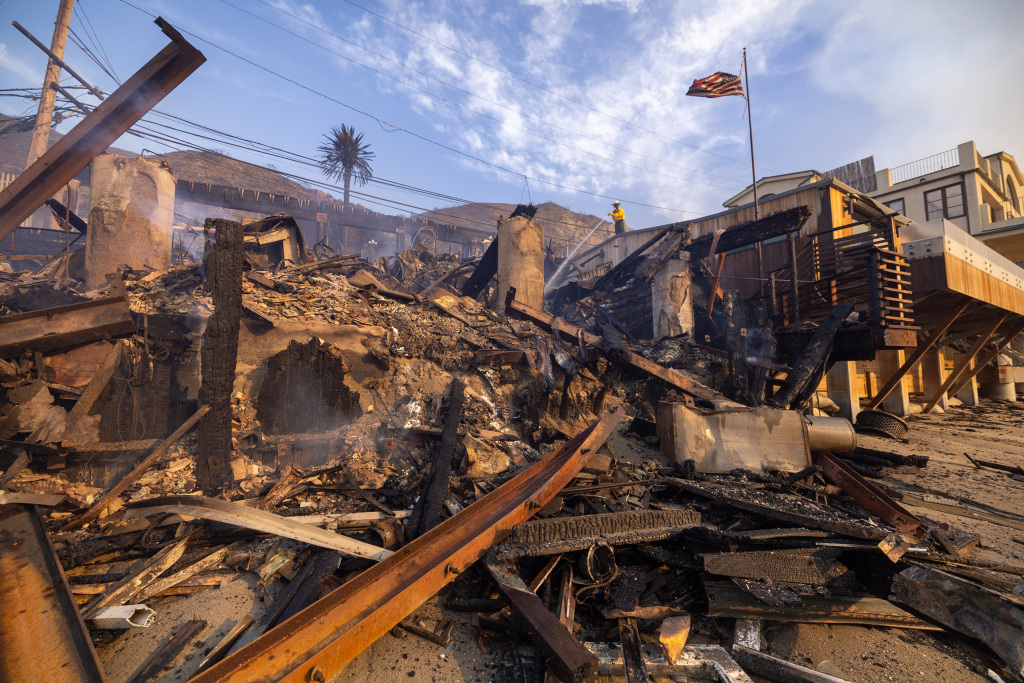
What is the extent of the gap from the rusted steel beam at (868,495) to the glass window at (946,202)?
29501 mm

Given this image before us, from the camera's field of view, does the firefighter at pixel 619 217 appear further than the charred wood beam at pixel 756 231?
Yes

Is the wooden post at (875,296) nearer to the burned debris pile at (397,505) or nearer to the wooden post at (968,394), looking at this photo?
the burned debris pile at (397,505)

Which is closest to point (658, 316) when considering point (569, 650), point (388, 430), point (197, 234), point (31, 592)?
point (388, 430)

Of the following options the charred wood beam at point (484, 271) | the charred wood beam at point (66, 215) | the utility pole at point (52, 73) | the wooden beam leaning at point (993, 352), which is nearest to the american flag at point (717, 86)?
the charred wood beam at point (484, 271)

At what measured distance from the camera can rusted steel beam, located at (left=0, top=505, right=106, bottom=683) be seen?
5.56ft

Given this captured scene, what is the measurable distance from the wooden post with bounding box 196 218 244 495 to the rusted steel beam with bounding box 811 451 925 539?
6.60 meters

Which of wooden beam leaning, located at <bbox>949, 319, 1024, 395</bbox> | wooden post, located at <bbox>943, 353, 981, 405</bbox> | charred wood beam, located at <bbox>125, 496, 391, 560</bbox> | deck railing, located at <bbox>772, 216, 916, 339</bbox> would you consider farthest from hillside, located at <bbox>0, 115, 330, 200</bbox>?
wooden post, located at <bbox>943, 353, 981, 405</bbox>

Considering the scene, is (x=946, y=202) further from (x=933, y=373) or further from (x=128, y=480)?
(x=128, y=480)

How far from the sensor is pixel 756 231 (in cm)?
1001

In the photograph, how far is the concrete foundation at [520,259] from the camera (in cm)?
868

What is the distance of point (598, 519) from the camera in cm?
304

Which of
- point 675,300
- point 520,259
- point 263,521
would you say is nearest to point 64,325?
point 263,521

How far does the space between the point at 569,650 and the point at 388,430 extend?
391 centimetres

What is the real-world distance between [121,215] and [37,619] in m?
9.05
